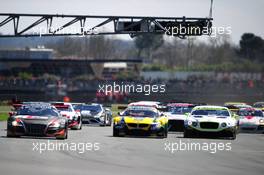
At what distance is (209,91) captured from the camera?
82.8 m

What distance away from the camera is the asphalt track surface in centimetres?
1588

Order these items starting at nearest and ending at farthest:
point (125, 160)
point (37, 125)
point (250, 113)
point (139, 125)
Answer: point (125, 160)
point (37, 125)
point (139, 125)
point (250, 113)

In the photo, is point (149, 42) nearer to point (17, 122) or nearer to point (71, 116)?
point (71, 116)

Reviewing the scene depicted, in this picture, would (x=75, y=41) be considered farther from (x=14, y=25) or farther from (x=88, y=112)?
(x=88, y=112)

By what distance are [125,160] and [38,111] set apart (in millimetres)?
8058

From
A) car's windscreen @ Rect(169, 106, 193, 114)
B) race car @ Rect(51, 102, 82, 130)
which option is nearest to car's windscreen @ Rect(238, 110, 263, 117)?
car's windscreen @ Rect(169, 106, 193, 114)

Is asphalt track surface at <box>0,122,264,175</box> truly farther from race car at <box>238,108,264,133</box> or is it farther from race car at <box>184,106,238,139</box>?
race car at <box>238,108,264,133</box>

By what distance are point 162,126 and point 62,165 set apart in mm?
11671

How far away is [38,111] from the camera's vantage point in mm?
25922

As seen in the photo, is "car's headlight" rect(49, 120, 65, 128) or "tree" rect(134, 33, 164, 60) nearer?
"car's headlight" rect(49, 120, 65, 128)

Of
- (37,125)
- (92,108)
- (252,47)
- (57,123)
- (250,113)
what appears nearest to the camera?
(37,125)

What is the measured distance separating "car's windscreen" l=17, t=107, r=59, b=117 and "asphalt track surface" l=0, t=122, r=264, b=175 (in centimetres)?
134

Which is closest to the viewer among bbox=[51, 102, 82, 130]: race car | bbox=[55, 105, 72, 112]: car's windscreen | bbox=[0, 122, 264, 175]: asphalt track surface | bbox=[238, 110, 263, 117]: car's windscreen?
bbox=[0, 122, 264, 175]: asphalt track surface

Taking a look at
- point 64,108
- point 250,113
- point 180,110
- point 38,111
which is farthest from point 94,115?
point 38,111
